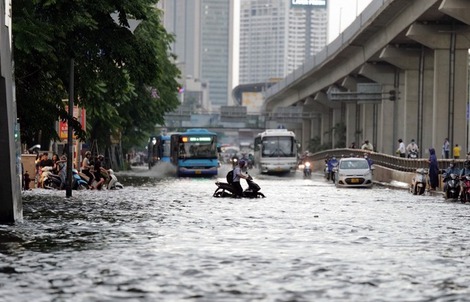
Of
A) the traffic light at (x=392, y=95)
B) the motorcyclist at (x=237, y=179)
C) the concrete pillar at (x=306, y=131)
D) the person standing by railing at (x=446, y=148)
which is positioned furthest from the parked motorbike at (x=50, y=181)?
the concrete pillar at (x=306, y=131)

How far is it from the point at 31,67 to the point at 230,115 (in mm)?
111810

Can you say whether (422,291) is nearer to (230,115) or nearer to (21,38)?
(21,38)

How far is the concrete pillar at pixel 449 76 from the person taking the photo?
5569 centimetres

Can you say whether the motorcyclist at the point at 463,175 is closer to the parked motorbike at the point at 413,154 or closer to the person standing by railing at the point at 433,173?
the person standing by railing at the point at 433,173

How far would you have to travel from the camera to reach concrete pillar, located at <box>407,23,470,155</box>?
5569 cm

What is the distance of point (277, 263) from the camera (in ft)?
46.1

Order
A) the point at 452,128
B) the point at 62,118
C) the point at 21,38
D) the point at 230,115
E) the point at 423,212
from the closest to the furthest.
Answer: the point at 21,38
the point at 423,212
the point at 62,118
the point at 452,128
the point at 230,115

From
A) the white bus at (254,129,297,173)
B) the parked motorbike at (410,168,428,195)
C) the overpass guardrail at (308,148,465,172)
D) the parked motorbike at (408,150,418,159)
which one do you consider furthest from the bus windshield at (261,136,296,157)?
the parked motorbike at (410,168,428,195)

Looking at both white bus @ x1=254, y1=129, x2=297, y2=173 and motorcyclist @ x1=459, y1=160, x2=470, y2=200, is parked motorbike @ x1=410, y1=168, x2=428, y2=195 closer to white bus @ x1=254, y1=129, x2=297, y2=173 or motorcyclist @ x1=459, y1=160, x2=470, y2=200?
motorcyclist @ x1=459, y1=160, x2=470, y2=200

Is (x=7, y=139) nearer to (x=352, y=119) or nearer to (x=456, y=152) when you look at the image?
(x=456, y=152)

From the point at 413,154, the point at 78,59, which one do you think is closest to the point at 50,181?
the point at 78,59

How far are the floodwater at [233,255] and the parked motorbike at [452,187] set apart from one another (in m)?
8.53

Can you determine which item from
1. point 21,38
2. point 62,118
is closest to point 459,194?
point 62,118

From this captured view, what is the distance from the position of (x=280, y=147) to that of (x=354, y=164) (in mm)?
25161
